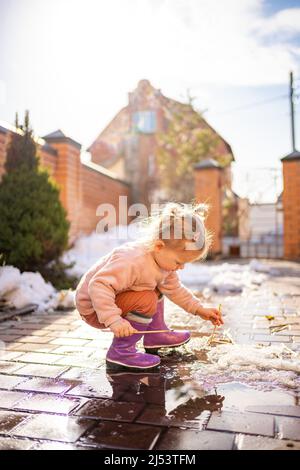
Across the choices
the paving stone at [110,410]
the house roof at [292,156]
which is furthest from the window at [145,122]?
the paving stone at [110,410]

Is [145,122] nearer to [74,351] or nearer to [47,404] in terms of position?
[74,351]

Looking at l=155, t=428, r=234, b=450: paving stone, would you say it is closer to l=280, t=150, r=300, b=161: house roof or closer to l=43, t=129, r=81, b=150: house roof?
l=43, t=129, r=81, b=150: house roof

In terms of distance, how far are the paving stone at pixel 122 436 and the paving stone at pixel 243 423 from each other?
24 centimetres

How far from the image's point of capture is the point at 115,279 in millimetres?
2307

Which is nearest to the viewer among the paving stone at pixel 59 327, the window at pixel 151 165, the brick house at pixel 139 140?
the paving stone at pixel 59 327

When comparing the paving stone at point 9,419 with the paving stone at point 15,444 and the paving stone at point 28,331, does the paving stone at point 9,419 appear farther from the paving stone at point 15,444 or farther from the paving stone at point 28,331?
the paving stone at point 28,331

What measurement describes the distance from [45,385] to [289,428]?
1198 mm

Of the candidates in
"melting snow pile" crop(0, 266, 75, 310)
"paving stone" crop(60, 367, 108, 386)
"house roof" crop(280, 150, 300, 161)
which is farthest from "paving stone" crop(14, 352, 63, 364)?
"house roof" crop(280, 150, 300, 161)

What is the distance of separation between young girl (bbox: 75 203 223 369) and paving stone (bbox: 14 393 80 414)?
435mm

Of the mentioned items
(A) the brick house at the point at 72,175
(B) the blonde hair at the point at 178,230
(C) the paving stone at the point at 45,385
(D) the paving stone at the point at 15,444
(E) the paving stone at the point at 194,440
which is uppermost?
(A) the brick house at the point at 72,175

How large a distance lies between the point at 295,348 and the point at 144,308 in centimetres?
110

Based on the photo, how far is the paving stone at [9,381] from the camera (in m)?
2.12

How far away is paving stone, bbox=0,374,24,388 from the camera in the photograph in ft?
6.97
